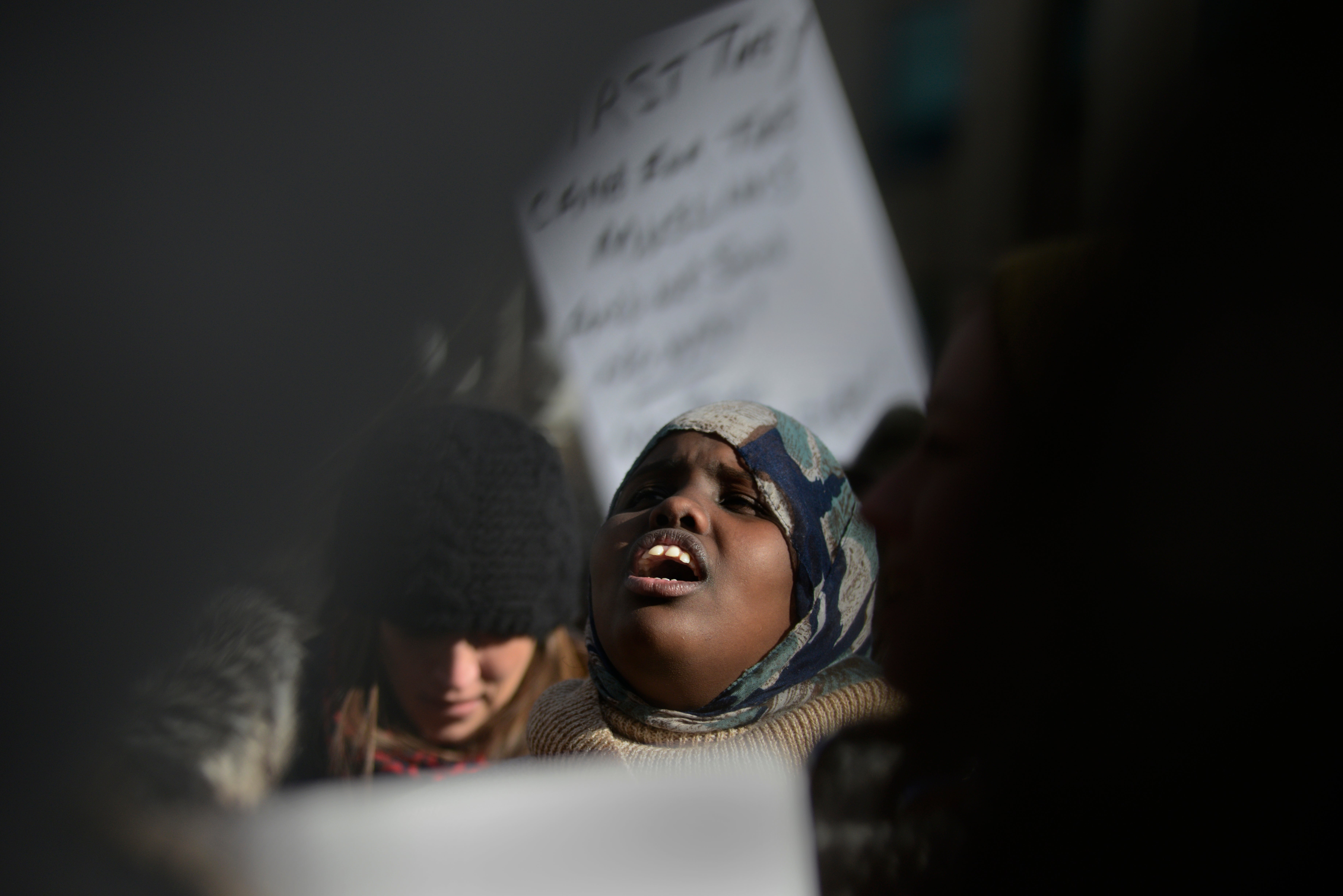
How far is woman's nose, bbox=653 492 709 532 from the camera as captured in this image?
606 mm

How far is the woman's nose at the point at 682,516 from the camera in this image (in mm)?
606

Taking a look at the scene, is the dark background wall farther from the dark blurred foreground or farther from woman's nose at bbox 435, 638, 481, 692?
woman's nose at bbox 435, 638, 481, 692

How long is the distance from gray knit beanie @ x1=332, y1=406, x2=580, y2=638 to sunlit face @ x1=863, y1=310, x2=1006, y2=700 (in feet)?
0.74

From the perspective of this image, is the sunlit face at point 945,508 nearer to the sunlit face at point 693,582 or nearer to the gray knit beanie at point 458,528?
the sunlit face at point 693,582

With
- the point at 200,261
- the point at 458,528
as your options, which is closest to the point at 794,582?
the point at 458,528

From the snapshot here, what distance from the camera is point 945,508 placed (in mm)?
544

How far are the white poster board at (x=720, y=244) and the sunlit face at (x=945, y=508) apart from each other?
4.5 inches

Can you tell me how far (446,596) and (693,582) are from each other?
0.53 ft

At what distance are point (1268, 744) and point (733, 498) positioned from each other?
1.11 ft

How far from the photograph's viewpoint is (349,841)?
1.33 ft

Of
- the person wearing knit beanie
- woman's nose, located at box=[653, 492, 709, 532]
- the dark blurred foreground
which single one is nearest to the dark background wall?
the dark blurred foreground

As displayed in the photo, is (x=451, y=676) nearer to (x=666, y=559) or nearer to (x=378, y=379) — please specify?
(x=666, y=559)

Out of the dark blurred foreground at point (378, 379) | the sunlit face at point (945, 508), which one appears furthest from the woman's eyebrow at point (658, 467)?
the dark blurred foreground at point (378, 379)

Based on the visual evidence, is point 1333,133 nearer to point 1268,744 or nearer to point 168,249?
point 1268,744
